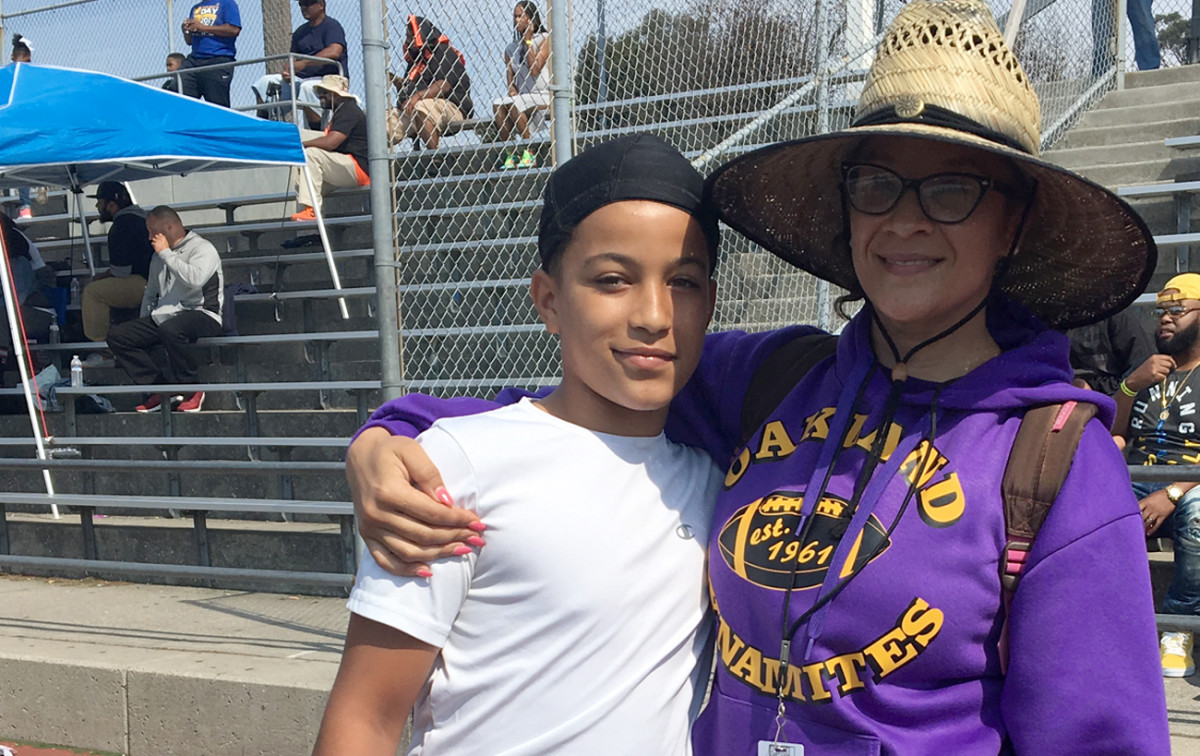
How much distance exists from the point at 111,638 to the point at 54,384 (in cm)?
397

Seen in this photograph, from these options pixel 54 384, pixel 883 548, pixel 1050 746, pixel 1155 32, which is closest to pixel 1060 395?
pixel 883 548

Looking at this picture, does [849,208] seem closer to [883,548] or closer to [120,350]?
[883,548]

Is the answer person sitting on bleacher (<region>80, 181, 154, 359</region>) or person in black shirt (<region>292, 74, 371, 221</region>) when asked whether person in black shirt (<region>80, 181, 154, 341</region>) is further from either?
person in black shirt (<region>292, 74, 371, 221</region>)

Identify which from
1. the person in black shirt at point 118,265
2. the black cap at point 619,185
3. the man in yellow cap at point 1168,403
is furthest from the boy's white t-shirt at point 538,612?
the person in black shirt at point 118,265

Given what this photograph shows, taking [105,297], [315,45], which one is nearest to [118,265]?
[105,297]

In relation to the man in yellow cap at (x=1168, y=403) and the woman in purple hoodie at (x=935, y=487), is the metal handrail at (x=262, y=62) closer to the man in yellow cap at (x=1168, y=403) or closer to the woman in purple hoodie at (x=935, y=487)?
the man in yellow cap at (x=1168, y=403)

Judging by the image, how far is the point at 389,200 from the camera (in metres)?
3.95

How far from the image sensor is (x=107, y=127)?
7.67 meters

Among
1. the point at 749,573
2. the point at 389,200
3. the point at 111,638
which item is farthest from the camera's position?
the point at 111,638

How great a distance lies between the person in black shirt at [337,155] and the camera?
9594mm

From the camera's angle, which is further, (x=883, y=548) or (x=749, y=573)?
(x=749, y=573)

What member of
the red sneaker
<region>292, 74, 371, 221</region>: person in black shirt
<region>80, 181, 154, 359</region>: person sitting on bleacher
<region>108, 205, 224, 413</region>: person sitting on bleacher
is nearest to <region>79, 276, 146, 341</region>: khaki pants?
<region>80, 181, 154, 359</region>: person sitting on bleacher

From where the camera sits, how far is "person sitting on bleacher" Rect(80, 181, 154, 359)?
29.9 ft

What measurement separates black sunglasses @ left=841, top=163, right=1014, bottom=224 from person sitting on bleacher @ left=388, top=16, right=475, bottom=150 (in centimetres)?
287
